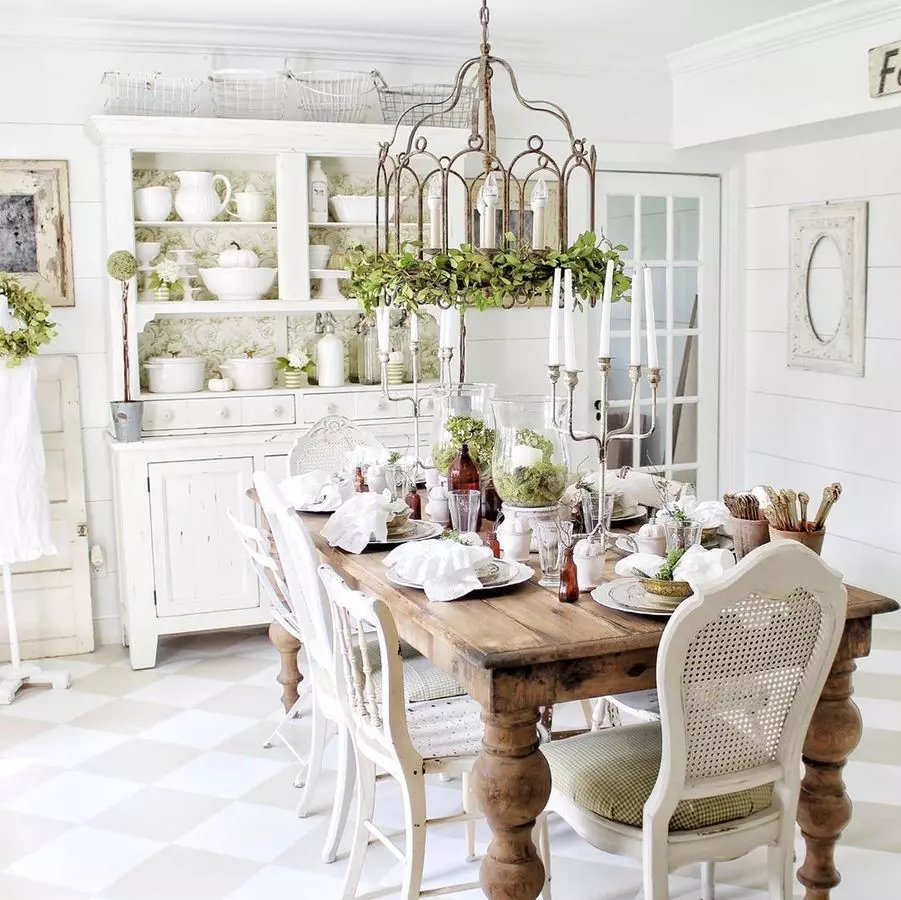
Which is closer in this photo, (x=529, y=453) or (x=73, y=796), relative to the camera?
(x=529, y=453)

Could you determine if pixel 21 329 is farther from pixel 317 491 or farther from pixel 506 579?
pixel 506 579

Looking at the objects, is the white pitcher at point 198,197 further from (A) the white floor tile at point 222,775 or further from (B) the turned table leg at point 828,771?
(B) the turned table leg at point 828,771

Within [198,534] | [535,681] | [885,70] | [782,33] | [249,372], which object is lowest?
[198,534]

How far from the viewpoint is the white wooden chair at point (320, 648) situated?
2.70m

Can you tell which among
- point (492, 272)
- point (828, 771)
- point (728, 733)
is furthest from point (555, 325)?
point (828, 771)

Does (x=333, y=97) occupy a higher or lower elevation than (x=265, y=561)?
higher

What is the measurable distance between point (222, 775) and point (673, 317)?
10.4ft

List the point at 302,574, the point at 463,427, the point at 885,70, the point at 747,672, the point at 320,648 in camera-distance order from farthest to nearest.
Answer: the point at 885,70 < the point at 463,427 < the point at 320,648 < the point at 302,574 < the point at 747,672

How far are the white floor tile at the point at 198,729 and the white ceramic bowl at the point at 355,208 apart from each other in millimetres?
2041

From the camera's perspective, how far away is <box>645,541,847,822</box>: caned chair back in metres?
2.04

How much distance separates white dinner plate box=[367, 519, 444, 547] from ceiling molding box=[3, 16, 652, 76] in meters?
2.33

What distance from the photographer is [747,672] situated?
2.13 meters

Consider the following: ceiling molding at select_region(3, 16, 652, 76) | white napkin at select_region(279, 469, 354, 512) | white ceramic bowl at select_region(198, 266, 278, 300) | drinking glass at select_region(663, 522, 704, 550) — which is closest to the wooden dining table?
drinking glass at select_region(663, 522, 704, 550)

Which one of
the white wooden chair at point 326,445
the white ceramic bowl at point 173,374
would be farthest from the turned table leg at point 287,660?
the white ceramic bowl at point 173,374
